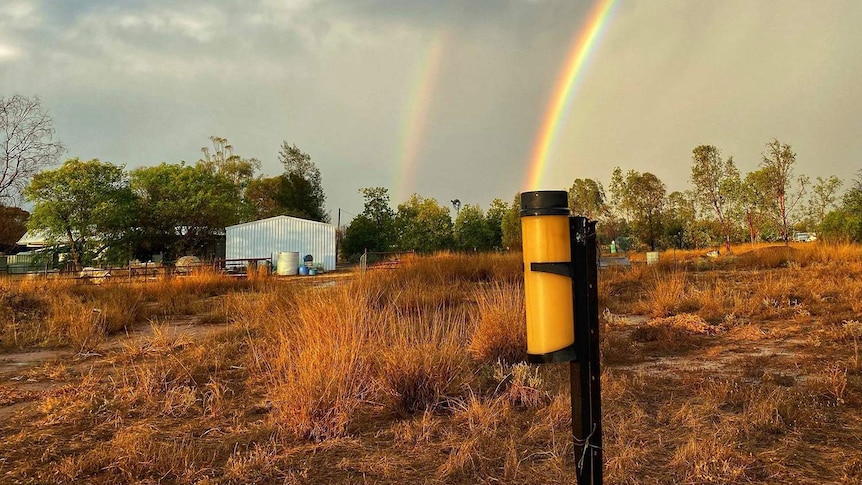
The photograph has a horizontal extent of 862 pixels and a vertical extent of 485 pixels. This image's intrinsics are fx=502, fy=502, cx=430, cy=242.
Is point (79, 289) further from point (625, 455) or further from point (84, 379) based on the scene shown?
point (625, 455)

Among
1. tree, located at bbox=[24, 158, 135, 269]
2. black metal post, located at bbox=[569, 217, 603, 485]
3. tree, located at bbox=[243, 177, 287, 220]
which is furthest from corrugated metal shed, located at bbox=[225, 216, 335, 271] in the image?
black metal post, located at bbox=[569, 217, 603, 485]

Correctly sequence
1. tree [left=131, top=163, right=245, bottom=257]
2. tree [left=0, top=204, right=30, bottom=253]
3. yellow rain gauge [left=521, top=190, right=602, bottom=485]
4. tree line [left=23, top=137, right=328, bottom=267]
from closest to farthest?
yellow rain gauge [left=521, top=190, right=602, bottom=485]
tree line [left=23, top=137, right=328, bottom=267]
tree [left=131, top=163, right=245, bottom=257]
tree [left=0, top=204, right=30, bottom=253]

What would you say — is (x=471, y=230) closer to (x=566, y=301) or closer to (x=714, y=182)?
(x=714, y=182)

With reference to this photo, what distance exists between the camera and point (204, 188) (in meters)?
34.6

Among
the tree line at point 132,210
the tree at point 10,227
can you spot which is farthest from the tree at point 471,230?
the tree at point 10,227

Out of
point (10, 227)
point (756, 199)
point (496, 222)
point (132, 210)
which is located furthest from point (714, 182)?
point (10, 227)

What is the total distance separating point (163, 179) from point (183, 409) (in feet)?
116

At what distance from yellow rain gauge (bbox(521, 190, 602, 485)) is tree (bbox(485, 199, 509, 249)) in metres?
41.9

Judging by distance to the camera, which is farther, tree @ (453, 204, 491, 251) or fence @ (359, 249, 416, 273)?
tree @ (453, 204, 491, 251)

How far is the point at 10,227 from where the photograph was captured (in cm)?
4675

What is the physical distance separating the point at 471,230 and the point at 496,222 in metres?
4.72

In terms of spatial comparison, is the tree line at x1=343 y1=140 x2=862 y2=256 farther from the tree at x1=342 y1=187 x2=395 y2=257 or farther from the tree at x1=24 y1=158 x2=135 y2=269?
the tree at x1=24 y1=158 x2=135 y2=269

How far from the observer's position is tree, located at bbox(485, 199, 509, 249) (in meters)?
44.3

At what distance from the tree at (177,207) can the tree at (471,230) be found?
17764 millimetres
